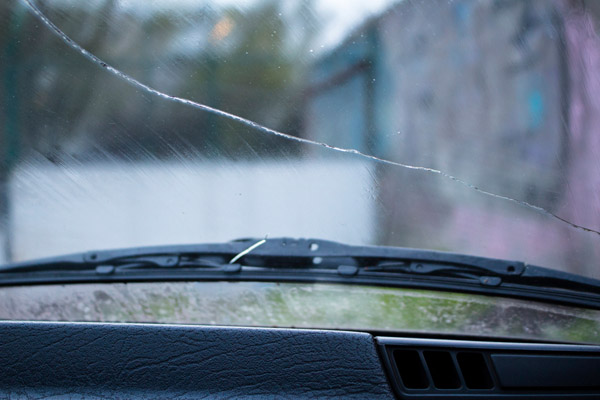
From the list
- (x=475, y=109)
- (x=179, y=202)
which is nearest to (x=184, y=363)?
(x=179, y=202)

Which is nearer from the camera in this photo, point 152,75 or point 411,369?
point 411,369

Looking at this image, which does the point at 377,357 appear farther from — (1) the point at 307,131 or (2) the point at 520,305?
(1) the point at 307,131

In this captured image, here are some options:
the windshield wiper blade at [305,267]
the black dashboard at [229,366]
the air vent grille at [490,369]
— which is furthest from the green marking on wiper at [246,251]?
the air vent grille at [490,369]

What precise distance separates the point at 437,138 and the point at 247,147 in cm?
86

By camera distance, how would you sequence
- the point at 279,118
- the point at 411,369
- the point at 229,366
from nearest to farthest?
1. the point at 229,366
2. the point at 411,369
3. the point at 279,118

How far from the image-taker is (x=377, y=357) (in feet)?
6.33

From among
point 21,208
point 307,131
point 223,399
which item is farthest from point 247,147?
point 223,399

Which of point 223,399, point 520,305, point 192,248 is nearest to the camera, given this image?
point 223,399

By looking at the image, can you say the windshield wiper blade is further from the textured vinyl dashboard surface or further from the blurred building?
the textured vinyl dashboard surface

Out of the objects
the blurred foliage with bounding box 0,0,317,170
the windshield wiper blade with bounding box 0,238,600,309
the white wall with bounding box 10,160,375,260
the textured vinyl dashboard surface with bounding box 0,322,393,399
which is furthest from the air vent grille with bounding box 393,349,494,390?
the blurred foliage with bounding box 0,0,317,170

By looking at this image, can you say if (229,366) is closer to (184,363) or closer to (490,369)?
(184,363)

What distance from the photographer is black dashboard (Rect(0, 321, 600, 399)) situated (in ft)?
6.07

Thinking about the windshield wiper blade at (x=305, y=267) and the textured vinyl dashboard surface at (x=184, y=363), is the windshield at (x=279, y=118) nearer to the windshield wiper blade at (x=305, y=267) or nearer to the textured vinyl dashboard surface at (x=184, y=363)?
the windshield wiper blade at (x=305, y=267)

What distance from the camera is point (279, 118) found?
2.71 metres
